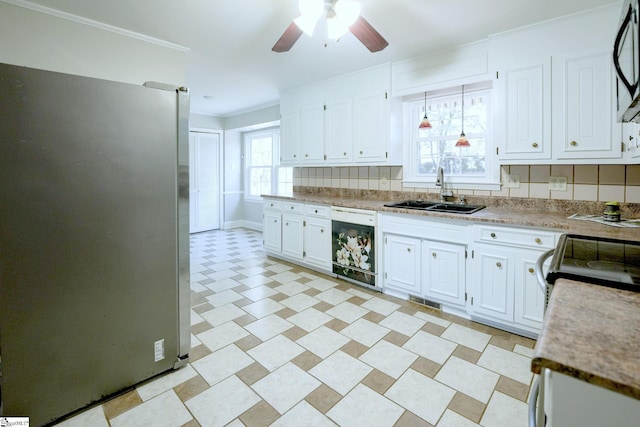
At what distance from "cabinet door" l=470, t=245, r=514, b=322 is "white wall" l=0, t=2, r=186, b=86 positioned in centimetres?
315

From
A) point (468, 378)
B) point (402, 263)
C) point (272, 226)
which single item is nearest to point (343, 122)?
point (272, 226)

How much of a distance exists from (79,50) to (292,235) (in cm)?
277

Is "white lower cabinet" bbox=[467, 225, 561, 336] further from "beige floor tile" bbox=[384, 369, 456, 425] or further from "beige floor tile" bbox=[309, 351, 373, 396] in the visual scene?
"beige floor tile" bbox=[309, 351, 373, 396]

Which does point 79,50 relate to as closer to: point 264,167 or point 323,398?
point 323,398

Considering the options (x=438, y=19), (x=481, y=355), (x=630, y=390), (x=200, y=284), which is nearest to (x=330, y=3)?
(x=438, y=19)

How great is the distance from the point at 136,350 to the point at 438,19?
3091mm

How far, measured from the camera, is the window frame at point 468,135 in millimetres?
3021

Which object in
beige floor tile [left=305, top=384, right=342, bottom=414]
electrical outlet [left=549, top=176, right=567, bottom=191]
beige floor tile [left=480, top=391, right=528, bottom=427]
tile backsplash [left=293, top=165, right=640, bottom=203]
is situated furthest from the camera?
electrical outlet [left=549, top=176, right=567, bottom=191]

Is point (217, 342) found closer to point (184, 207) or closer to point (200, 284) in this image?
point (184, 207)

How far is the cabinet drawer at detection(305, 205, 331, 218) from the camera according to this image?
12.1 feet

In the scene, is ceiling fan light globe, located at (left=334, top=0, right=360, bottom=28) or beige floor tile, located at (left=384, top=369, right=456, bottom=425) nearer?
beige floor tile, located at (left=384, top=369, right=456, bottom=425)

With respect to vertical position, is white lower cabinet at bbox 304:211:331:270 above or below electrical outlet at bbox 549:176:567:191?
below

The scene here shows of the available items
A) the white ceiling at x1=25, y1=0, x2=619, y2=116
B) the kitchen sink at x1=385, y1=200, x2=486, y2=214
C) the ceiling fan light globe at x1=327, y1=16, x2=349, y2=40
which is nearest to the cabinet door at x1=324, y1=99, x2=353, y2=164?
the white ceiling at x1=25, y1=0, x2=619, y2=116

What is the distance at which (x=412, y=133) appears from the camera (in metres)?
3.56
